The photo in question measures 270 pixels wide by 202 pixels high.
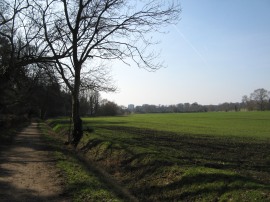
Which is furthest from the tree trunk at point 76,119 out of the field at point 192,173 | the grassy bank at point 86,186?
the grassy bank at point 86,186

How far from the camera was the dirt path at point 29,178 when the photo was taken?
34.2ft

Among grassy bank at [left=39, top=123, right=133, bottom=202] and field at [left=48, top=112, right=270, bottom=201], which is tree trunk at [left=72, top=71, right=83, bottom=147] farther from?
grassy bank at [left=39, top=123, right=133, bottom=202]

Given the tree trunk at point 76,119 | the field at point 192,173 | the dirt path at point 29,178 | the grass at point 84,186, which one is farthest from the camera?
the tree trunk at point 76,119

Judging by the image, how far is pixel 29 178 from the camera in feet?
43.5

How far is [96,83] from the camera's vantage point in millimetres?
28750

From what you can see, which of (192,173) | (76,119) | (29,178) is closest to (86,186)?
(29,178)

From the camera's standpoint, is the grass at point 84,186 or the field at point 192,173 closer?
the field at point 192,173

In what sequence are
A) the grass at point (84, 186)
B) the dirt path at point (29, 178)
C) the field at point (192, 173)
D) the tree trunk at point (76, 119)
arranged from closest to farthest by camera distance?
the field at point (192, 173) < the grass at point (84, 186) < the dirt path at point (29, 178) < the tree trunk at point (76, 119)

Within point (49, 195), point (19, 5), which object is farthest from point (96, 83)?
point (49, 195)

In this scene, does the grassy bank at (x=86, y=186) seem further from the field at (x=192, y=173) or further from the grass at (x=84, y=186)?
the field at (x=192, y=173)

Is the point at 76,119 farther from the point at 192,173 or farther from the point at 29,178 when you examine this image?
the point at 192,173

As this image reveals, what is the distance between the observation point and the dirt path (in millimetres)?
10430

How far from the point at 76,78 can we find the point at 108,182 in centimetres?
1373

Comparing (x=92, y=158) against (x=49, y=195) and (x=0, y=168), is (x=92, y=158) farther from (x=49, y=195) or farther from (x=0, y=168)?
(x=49, y=195)
